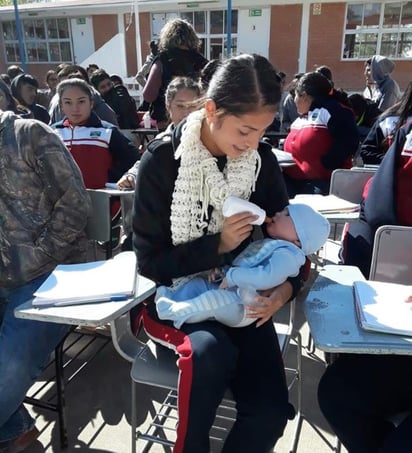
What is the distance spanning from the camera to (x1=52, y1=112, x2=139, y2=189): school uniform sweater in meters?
3.05

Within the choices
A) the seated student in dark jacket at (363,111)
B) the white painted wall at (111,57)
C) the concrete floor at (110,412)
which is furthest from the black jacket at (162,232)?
the white painted wall at (111,57)

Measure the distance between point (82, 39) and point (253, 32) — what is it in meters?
6.97

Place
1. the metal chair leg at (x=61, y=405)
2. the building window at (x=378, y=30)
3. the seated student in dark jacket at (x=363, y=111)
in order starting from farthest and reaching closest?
1. the building window at (x=378, y=30)
2. the seated student in dark jacket at (x=363, y=111)
3. the metal chair leg at (x=61, y=405)

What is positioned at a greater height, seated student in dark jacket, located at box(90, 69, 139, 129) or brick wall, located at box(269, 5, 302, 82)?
brick wall, located at box(269, 5, 302, 82)

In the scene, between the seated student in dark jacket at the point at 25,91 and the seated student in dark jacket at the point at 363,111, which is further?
the seated student in dark jacket at the point at 363,111

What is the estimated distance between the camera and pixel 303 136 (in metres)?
3.51

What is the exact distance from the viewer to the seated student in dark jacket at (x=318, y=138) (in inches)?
133

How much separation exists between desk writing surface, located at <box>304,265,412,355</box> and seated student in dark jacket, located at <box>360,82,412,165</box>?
0.99 m

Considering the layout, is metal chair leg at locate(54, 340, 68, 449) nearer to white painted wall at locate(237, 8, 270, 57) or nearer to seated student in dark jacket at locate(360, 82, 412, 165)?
seated student in dark jacket at locate(360, 82, 412, 165)

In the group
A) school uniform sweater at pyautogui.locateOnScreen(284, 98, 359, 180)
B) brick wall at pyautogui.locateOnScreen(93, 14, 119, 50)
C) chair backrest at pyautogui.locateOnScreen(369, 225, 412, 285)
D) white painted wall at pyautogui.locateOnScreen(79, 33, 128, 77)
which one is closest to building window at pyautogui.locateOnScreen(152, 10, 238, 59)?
brick wall at pyautogui.locateOnScreen(93, 14, 119, 50)

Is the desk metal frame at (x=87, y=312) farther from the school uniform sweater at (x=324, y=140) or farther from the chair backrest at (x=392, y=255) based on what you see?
the school uniform sweater at (x=324, y=140)

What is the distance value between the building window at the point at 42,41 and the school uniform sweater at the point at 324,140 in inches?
649

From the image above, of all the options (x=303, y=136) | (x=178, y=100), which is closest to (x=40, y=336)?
(x=178, y=100)

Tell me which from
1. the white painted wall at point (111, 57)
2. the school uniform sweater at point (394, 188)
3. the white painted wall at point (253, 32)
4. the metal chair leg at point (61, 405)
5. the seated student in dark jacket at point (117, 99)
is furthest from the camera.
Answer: the white painted wall at point (253, 32)
